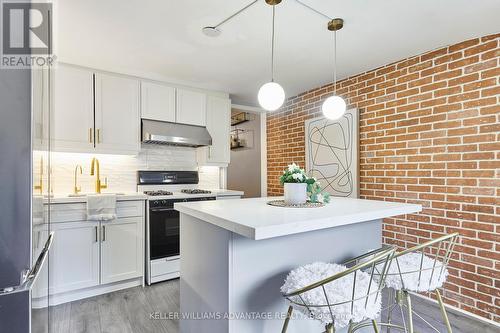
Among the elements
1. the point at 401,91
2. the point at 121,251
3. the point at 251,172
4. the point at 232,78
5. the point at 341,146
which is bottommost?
the point at 121,251

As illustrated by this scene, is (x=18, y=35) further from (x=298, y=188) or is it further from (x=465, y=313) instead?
(x=465, y=313)

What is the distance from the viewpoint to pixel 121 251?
2.57 meters

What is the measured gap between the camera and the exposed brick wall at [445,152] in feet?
6.59

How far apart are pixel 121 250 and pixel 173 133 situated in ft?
4.51

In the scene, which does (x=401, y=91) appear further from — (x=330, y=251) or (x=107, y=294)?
(x=107, y=294)

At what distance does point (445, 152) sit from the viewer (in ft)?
7.38

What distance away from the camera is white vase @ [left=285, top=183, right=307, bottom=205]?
170cm

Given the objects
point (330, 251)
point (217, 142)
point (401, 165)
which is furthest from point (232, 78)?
point (330, 251)

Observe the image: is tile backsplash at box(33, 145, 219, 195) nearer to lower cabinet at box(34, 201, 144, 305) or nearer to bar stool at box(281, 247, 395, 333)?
lower cabinet at box(34, 201, 144, 305)

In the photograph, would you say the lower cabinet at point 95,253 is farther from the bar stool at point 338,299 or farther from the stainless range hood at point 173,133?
the bar stool at point 338,299

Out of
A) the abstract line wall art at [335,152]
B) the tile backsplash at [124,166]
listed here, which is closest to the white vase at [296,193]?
the abstract line wall art at [335,152]

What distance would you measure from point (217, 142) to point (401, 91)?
223 cm

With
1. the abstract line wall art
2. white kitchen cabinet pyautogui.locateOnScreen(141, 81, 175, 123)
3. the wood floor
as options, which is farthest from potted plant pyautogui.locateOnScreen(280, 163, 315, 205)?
white kitchen cabinet pyautogui.locateOnScreen(141, 81, 175, 123)

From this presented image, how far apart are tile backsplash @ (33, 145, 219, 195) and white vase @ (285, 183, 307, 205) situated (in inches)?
85.7
